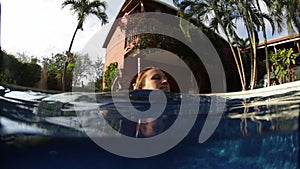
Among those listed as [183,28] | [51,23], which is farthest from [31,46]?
[183,28]

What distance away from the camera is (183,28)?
13.5 ft

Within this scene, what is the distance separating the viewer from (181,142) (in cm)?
365

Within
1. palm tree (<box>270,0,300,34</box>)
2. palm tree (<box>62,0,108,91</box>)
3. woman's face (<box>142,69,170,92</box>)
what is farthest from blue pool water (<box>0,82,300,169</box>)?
palm tree (<box>62,0,108,91</box>)

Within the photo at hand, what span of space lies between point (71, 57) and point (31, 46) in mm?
670

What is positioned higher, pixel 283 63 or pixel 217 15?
pixel 217 15

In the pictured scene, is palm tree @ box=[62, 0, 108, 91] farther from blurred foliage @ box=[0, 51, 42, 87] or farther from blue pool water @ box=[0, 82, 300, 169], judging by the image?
blue pool water @ box=[0, 82, 300, 169]

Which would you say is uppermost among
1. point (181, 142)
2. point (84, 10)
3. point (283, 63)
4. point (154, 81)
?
point (84, 10)

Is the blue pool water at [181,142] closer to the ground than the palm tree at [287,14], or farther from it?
closer to the ground

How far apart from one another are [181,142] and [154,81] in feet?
3.05

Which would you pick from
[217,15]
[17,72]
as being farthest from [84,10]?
[217,15]

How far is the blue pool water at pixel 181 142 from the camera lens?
3145 mm

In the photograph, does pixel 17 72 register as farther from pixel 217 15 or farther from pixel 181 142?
pixel 217 15

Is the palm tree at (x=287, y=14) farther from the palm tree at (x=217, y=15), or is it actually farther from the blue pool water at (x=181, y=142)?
the blue pool water at (x=181, y=142)

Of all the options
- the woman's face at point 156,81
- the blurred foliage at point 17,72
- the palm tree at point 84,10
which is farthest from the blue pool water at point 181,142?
the palm tree at point 84,10
